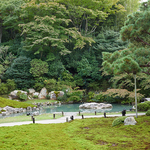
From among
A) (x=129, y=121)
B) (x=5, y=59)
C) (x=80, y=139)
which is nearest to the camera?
(x=80, y=139)

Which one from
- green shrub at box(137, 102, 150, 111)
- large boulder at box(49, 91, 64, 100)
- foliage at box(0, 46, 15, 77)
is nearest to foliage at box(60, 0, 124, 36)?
large boulder at box(49, 91, 64, 100)

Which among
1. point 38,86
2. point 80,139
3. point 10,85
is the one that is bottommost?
point 80,139

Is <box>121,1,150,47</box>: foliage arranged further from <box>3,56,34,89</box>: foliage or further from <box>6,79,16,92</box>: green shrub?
<box>3,56,34,89</box>: foliage

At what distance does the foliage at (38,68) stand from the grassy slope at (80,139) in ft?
55.6

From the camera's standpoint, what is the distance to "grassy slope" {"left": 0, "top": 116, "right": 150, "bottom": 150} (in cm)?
555

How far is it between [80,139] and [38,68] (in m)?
18.8

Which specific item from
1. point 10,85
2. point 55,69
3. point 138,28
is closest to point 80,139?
point 138,28

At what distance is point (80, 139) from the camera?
6.41 meters

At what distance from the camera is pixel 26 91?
2383cm

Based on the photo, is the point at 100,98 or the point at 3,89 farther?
the point at 100,98

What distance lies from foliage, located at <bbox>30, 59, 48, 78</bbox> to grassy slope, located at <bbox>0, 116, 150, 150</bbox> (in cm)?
1695

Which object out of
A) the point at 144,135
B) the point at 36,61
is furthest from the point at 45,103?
the point at 144,135

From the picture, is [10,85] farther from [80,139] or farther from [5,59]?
[80,139]

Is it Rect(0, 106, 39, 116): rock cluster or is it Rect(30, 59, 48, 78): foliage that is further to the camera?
Rect(30, 59, 48, 78): foliage
